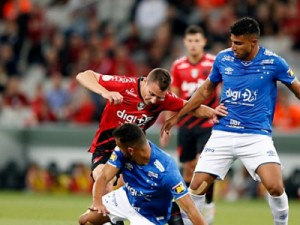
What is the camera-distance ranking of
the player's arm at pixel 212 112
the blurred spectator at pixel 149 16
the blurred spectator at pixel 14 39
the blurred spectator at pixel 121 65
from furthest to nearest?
the blurred spectator at pixel 14 39 < the blurred spectator at pixel 149 16 < the blurred spectator at pixel 121 65 < the player's arm at pixel 212 112

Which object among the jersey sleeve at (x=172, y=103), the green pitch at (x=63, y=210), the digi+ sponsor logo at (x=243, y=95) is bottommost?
the green pitch at (x=63, y=210)

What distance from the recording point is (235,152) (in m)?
10.4

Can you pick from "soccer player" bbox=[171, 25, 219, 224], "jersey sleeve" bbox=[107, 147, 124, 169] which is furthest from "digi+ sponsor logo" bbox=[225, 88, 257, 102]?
"soccer player" bbox=[171, 25, 219, 224]

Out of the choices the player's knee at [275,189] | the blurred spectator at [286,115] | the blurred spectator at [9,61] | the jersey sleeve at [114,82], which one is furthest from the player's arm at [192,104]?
the blurred spectator at [9,61]

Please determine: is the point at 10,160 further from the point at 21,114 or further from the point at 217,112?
the point at 217,112

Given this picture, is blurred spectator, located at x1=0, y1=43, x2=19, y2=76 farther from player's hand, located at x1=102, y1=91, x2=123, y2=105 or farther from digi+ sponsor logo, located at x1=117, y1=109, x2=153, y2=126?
player's hand, located at x1=102, y1=91, x2=123, y2=105

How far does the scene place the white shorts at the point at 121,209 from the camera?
9.70m

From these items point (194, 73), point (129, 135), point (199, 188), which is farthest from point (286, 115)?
point (129, 135)

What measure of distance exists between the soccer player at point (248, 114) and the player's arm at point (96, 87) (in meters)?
1.34

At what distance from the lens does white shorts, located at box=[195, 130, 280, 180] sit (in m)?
10.3

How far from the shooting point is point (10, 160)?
2052 centimetres

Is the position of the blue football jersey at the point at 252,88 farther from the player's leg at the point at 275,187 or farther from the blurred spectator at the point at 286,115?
the blurred spectator at the point at 286,115

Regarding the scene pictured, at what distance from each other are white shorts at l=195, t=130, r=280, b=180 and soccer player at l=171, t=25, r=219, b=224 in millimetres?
2815

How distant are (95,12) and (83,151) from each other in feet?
16.7
